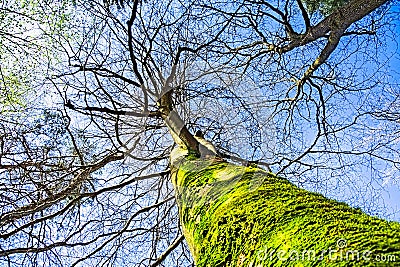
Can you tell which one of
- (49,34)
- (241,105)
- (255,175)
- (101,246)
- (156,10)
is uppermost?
(49,34)

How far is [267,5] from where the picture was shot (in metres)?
3.05

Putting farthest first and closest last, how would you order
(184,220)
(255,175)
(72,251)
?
(72,251)
(184,220)
(255,175)

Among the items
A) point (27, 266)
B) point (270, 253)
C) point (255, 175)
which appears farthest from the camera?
point (27, 266)

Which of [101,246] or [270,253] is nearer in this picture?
[270,253]

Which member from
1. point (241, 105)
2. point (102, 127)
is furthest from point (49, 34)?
point (241, 105)

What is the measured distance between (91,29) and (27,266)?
1820mm

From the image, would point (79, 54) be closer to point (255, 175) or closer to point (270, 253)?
point (255, 175)

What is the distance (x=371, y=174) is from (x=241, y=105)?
1.47 meters

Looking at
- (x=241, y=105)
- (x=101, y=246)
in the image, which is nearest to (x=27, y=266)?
(x=101, y=246)

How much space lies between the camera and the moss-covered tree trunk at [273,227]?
26.5 inches

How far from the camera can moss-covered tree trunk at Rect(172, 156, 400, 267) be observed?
67 centimetres

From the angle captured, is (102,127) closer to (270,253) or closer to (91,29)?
(91,29)

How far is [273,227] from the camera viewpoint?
88 cm

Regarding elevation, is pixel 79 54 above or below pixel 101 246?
above
